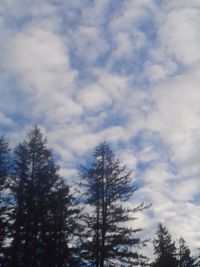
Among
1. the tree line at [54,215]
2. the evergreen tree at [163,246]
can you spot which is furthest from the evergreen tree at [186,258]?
the tree line at [54,215]

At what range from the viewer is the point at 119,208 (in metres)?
28.5

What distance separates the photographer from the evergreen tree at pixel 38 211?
2377 centimetres

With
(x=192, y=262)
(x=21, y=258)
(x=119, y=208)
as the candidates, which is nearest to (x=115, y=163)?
(x=119, y=208)

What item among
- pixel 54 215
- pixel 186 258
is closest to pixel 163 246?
pixel 186 258

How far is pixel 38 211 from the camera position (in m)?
25.6

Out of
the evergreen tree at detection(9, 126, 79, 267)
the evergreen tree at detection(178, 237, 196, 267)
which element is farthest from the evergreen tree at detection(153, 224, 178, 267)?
the evergreen tree at detection(9, 126, 79, 267)

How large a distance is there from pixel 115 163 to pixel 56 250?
9.31 meters

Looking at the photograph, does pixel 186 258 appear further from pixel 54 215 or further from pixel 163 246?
pixel 54 215

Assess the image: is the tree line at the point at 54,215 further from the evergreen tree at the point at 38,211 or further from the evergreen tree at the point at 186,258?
the evergreen tree at the point at 186,258

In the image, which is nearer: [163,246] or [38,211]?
[38,211]

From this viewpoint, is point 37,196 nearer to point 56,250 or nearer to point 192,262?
point 56,250

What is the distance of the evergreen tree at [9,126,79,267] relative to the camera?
23766 mm

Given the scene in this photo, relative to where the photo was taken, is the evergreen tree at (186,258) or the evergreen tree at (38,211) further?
the evergreen tree at (186,258)

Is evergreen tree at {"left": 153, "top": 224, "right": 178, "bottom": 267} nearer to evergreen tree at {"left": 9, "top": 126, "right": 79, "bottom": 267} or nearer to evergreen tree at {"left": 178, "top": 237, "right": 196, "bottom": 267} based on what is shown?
evergreen tree at {"left": 178, "top": 237, "right": 196, "bottom": 267}
